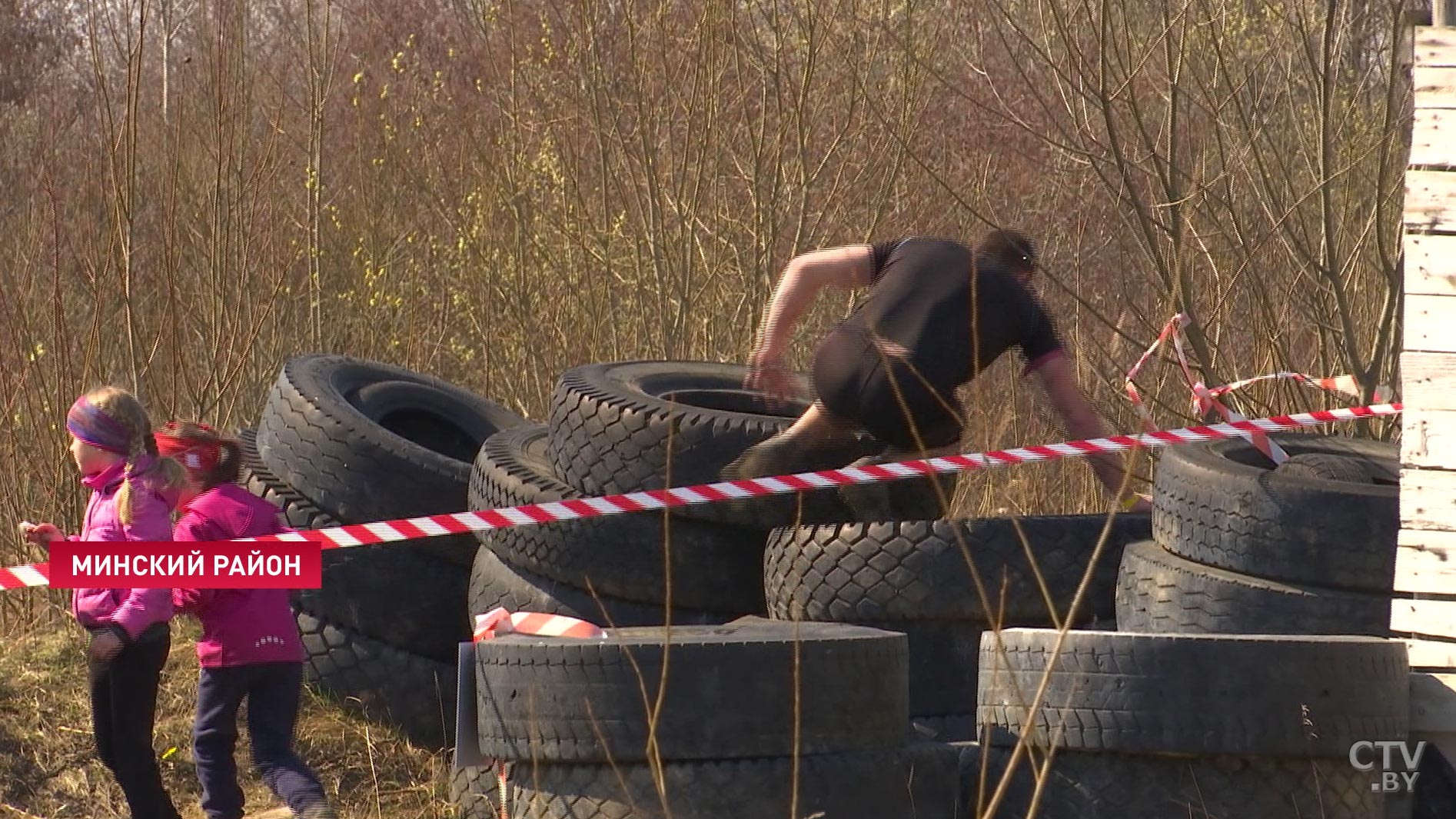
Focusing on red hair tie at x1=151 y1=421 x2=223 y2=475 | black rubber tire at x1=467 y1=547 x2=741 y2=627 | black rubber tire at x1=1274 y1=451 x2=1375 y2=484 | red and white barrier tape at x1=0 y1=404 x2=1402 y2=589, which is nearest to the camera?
red hair tie at x1=151 y1=421 x2=223 y2=475

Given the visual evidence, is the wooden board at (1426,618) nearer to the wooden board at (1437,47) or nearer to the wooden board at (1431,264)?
the wooden board at (1431,264)

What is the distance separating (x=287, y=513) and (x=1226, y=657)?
3775 mm

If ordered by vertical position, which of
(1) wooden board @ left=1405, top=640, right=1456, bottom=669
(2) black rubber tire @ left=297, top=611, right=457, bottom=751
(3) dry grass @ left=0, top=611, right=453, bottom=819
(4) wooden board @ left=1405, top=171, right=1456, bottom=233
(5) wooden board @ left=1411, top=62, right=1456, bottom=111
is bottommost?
(3) dry grass @ left=0, top=611, right=453, bottom=819

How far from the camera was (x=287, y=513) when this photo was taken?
662 centimetres

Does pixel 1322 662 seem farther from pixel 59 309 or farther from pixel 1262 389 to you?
pixel 59 309

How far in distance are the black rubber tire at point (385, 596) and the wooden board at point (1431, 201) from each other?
381 cm

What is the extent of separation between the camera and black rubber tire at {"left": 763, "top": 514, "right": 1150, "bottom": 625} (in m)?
5.38

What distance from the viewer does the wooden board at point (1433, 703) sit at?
4469 millimetres

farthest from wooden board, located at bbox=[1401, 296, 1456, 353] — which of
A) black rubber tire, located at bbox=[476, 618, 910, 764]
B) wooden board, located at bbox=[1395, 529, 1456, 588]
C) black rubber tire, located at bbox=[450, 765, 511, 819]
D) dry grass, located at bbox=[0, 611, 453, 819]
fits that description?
dry grass, located at bbox=[0, 611, 453, 819]

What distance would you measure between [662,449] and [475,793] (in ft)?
4.37

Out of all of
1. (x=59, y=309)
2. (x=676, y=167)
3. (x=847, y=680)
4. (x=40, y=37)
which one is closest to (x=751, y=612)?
(x=847, y=680)

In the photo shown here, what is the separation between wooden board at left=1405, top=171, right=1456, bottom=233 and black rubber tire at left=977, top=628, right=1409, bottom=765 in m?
1.09

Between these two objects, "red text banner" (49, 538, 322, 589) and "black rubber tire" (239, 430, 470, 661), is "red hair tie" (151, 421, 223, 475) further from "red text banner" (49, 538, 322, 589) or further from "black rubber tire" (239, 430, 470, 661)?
"black rubber tire" (239, 430, 470, 661)

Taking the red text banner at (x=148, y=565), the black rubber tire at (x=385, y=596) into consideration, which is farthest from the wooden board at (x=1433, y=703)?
the black rubber tire at (x=385, y=596)
